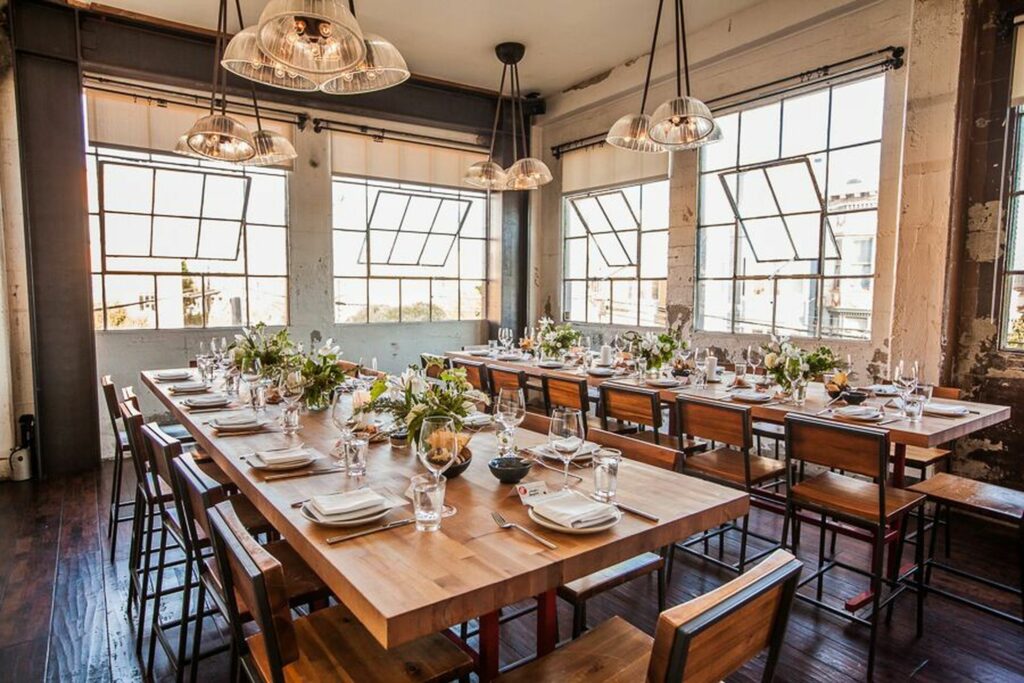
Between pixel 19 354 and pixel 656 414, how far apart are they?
4982mm

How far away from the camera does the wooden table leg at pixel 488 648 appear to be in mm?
1620

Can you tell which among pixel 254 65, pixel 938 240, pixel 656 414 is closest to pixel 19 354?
pixel 254 65

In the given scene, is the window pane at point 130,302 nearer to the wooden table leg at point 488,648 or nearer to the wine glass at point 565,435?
the wine glass at point 565,435

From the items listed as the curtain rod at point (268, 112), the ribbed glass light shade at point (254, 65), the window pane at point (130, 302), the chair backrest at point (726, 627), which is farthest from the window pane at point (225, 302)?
the chair backrest at point (726, 627)

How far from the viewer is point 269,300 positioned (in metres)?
6.04

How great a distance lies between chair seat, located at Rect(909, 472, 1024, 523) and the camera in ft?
8.45

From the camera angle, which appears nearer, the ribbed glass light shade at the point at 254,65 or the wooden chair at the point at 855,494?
the wooden chair at the point at 855,494

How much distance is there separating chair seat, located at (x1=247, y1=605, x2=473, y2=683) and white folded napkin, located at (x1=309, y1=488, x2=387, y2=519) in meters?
0.32

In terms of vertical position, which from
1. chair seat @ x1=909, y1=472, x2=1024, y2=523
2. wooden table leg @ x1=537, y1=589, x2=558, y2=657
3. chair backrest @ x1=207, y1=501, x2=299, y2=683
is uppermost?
chair backrest @ x1=207, y1=501, x2=299, y2=683

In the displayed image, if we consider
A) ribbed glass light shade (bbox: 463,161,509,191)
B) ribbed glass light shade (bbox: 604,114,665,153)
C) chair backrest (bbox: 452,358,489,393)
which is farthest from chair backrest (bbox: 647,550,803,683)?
ribbed glass light shade (bbox: 463,161,509,191)

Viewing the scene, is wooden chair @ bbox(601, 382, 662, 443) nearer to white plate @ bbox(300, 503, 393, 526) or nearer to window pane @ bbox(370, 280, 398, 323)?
white plate @ bbox(300, 503, 393, 526)

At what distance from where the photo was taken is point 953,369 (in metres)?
4.09

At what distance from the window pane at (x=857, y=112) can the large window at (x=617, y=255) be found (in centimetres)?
173

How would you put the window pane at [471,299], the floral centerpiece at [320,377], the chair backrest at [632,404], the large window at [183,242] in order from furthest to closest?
the window pane at [471,299], the large window at [183,242], the chair backrest at [632,404], the floral centerpiece at [320,377]
